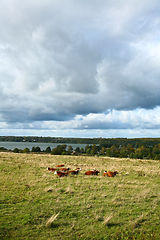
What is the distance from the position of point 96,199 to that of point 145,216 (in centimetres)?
258

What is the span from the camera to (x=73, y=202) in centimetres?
759

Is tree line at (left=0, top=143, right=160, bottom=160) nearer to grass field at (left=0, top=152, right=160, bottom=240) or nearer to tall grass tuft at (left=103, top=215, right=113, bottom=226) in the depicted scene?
grass field at (left=0, top=152, right=160, bottom=240)

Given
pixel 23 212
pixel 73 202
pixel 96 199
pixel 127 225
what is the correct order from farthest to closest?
pixel 96 199
pixel 73 202
pixel 23 212
pixel 127 225

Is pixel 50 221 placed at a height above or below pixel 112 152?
above

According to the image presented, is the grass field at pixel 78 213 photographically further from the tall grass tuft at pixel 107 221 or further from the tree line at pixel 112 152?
the tree line at pixel 112 152

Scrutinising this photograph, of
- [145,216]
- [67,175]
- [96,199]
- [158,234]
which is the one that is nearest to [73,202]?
[96,199]

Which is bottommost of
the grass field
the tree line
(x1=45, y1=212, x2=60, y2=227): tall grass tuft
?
the tree line

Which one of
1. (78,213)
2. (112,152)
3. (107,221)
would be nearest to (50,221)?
(78,213)

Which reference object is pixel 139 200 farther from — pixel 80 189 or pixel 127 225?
pixel 80 189

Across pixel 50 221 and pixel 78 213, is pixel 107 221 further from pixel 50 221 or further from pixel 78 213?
pixel 50 221

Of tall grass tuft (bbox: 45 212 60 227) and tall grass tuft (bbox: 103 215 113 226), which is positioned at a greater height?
tall grass tuft (bbox: 45 212 60 227)

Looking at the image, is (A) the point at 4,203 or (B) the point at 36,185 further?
Result: (B) the point at 36,185

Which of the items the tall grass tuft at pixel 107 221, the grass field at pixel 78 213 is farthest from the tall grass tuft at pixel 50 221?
the tall grass tuft at pixel 107 221

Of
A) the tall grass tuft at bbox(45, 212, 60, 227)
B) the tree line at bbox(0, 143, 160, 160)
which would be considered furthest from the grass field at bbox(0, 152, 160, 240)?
the tree line at bbox(0, 143, 160, 160)
